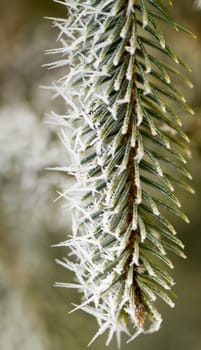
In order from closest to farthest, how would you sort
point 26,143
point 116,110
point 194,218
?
point 116,110
point 26,143
point 194,218

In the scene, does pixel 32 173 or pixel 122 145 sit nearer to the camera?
pixel 122 145

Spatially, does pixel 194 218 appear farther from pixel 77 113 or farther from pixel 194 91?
pixel 77 113

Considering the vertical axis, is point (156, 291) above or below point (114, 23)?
below

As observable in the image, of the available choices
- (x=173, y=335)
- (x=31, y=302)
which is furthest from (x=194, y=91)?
(x=173, y=335)

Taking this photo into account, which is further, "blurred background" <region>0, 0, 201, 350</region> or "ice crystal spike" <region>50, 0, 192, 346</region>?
"blurred background" <region>0, 0, 201, 350</region>

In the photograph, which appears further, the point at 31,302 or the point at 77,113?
the point at 31,302

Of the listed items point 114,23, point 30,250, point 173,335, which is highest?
point 114,23

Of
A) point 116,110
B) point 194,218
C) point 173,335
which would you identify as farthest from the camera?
point 173,335

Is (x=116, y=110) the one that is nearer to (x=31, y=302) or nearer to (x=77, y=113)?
(x=77, y=113)
